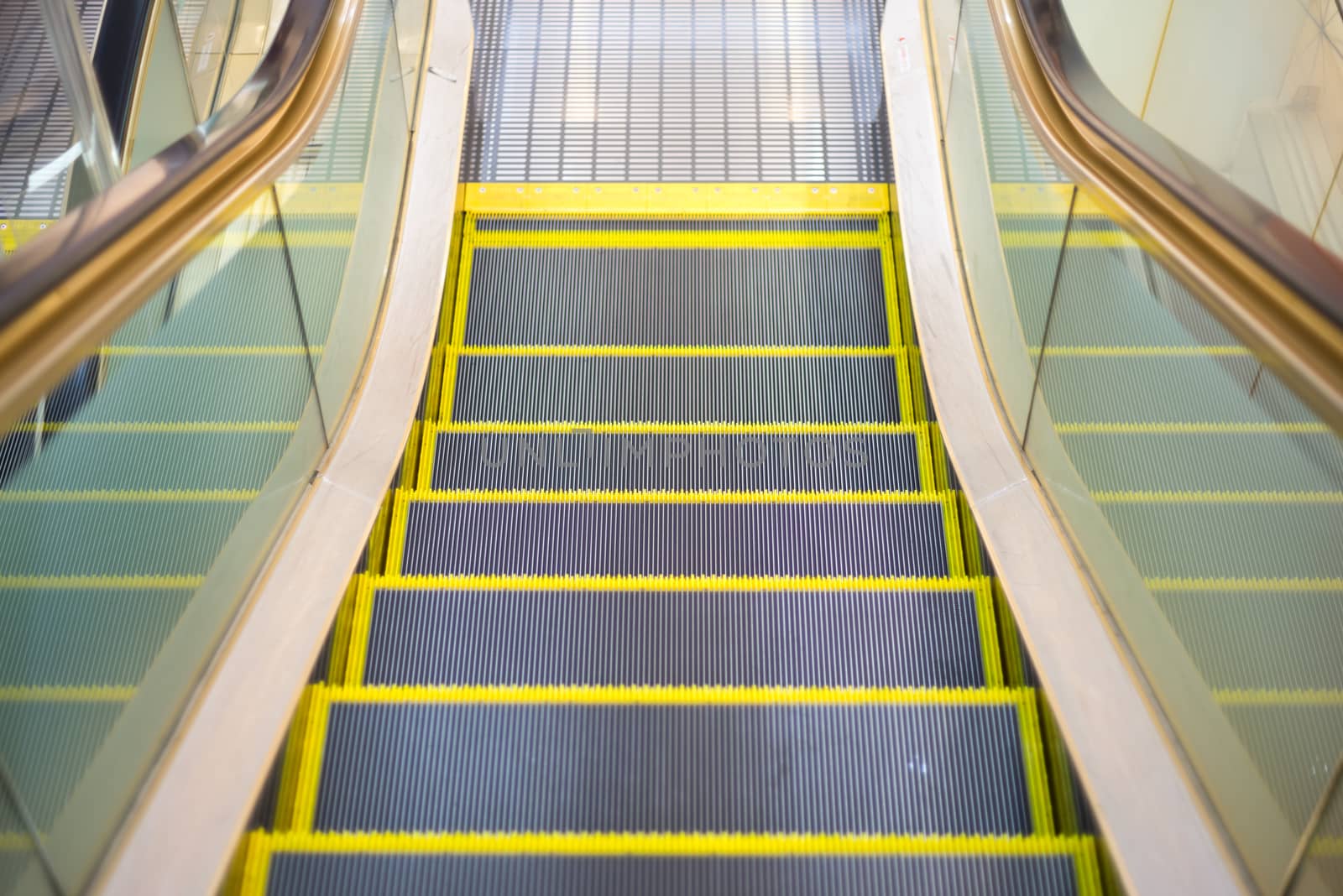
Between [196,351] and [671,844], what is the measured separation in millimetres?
1324

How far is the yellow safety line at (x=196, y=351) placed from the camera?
1.75m

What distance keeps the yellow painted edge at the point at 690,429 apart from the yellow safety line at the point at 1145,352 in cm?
68

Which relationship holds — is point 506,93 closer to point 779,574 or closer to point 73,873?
point 779,574

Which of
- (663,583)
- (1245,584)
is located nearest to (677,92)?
(663,583)

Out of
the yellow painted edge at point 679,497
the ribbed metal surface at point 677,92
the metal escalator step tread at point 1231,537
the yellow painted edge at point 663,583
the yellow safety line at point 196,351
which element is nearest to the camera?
the metal escalator step tread at point 1231,537

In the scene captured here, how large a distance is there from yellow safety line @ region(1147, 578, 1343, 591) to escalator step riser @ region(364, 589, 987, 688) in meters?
0.65

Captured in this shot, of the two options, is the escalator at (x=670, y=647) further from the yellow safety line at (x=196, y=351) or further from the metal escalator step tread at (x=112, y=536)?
the yellow safety line at (x=196, y=351)

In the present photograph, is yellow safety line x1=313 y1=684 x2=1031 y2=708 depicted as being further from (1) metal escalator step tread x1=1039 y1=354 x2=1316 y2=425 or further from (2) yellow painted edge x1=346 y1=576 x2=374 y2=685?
(1) metal escalator step tread x1=1039 y1=354 x2=1316 y2=425

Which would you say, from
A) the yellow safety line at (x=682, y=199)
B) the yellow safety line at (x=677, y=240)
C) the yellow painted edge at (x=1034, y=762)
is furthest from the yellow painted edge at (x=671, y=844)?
the yellow safety line at (x=682, y=199)

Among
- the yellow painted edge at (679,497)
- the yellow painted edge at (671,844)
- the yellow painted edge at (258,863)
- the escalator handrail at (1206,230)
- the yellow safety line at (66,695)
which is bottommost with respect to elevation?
the yellow painted edge at (258,863)

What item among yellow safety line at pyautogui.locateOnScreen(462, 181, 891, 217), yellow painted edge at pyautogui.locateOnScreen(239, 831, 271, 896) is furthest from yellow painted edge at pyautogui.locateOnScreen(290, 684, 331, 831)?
yellow safety line at pyautogui.locateOnScreen(462, 181, 891, 217)

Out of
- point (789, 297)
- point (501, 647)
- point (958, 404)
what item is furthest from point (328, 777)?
point (789, 297)

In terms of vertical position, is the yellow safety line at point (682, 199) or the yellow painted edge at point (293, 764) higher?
the yellow safety line at point (682, 199)

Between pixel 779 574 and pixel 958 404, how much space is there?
83cm
